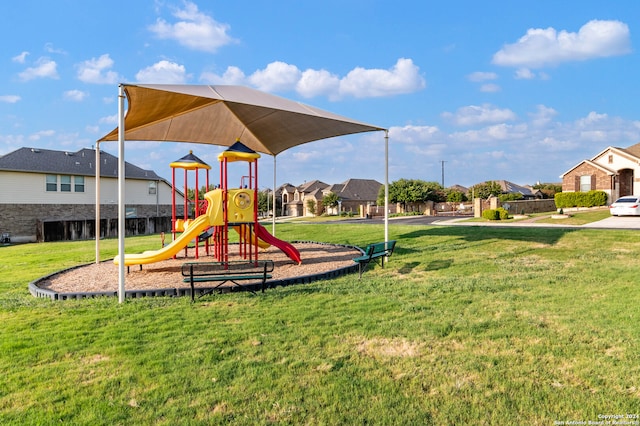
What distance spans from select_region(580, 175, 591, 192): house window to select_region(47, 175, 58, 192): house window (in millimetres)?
46578

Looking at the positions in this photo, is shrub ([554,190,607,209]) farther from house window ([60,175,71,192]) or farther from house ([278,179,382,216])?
house window ([60,175,71,192])

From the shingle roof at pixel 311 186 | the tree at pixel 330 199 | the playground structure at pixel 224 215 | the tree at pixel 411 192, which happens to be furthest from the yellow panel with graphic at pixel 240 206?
the shingle roof at pixel 311 186

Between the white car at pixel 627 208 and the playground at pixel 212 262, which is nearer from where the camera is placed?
the playground at pixel 212 262

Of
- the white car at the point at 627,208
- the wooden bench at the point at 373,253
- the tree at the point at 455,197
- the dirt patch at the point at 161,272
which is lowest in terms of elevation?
the dirt patch at the point at 161,272

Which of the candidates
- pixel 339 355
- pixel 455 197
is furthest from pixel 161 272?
pixel 455 197

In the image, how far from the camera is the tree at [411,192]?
57594mm

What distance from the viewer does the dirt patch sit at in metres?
9.12

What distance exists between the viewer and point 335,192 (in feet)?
235

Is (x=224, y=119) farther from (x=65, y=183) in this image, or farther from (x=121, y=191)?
(x=65, y=183)

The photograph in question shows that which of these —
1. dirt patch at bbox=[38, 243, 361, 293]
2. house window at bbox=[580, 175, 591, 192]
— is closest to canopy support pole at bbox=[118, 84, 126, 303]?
dirt patch at bbox=[38, 243, 361, 293]

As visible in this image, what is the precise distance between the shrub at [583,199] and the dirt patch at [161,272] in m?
29.0

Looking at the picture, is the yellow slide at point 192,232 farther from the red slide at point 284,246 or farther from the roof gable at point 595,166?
the roof gable at point 595,166

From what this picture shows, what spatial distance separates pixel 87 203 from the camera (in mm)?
32469

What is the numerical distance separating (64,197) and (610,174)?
4708 centimetres
